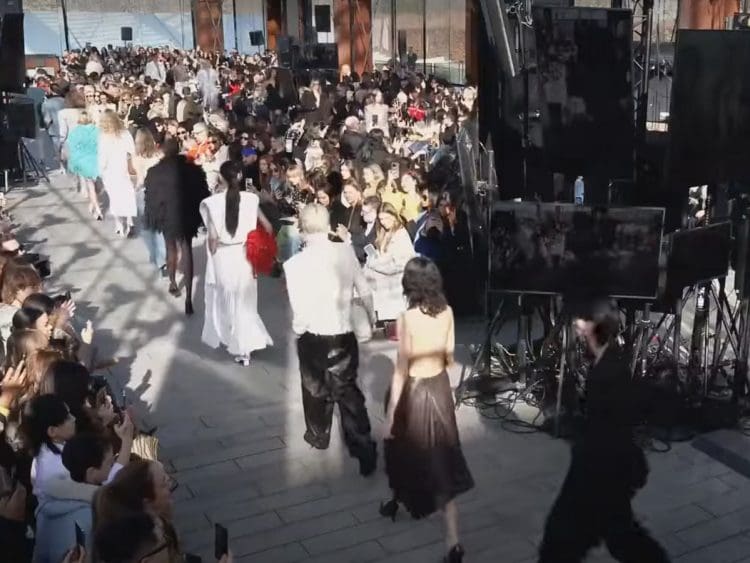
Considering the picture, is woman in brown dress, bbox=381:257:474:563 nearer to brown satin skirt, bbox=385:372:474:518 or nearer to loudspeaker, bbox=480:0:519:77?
brown satin skirt, bbox=385:372:474:518

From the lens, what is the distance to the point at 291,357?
711 centimetres

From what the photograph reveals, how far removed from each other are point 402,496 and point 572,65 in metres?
2.74

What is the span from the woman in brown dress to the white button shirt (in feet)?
2.38

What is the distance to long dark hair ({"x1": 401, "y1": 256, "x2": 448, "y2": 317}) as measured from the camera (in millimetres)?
4266

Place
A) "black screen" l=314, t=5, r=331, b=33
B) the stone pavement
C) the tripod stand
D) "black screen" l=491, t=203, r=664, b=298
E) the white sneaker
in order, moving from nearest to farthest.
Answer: the stone pavement < "black screen" l=491, t=203, r=664, b=298 < the white sneaker < the tripod stand < "black screen" l=314, t=5, r=331, b=33

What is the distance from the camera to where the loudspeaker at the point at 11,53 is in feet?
38.0

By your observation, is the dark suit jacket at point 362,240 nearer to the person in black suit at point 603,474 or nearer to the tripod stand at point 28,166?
the person in black suit at point 603,474

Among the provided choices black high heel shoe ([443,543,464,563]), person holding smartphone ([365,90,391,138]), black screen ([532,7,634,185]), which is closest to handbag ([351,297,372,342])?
black screen ([532,7,634,185])

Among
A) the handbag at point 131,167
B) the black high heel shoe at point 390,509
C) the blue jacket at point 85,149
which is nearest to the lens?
the black high heel shoe at point 390,509

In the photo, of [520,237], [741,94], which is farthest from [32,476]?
[741,94]

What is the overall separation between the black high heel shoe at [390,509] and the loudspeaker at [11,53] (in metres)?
8.98

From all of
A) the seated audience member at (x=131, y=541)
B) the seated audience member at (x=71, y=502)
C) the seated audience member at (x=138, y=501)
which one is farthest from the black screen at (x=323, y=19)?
the seated audience member at (x=131, y=541)

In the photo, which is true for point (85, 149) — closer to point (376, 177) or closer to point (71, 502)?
point (376, 177)

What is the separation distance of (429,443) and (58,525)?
1677 mm
